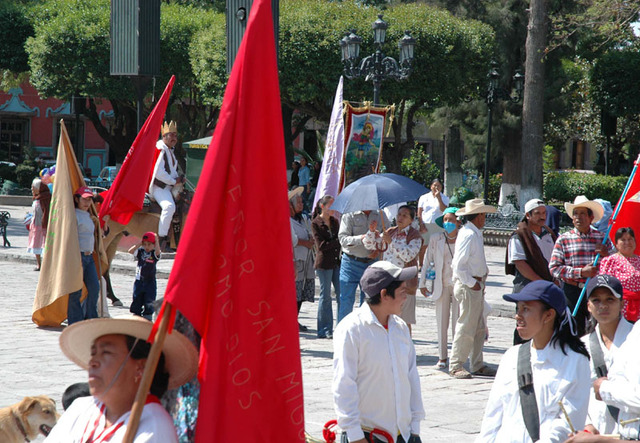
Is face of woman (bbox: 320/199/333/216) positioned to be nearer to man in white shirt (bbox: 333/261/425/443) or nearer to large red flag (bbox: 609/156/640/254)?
large red flag (bbox: 609/156/640/254)

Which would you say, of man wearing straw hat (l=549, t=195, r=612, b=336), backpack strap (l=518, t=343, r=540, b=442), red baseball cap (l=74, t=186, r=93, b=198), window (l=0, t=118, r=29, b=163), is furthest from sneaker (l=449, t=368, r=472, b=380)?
window (l=0, t=118, r=29, b=163)

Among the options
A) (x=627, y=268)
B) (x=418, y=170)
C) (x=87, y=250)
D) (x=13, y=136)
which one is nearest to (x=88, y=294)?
(x=87, y=250)

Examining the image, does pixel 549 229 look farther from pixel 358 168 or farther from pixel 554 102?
pixel 554 102

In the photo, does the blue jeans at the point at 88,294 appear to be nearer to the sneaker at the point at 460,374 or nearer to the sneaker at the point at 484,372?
the sneaker at the point at 460,374

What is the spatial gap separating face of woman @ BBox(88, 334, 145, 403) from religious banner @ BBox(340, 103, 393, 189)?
1260cm

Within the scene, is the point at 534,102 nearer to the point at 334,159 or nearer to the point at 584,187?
the point at 584,187

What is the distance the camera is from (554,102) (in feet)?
106

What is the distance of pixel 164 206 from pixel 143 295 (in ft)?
8.46

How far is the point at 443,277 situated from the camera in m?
9.90

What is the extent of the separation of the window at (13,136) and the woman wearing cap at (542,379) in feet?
151

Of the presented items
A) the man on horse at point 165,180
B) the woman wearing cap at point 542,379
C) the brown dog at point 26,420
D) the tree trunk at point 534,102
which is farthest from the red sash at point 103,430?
the tree trunk at point 534,102

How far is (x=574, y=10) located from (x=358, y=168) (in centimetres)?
1824

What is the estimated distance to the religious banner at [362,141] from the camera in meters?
15.9

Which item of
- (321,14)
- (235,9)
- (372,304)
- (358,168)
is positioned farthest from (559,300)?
(321,14)
